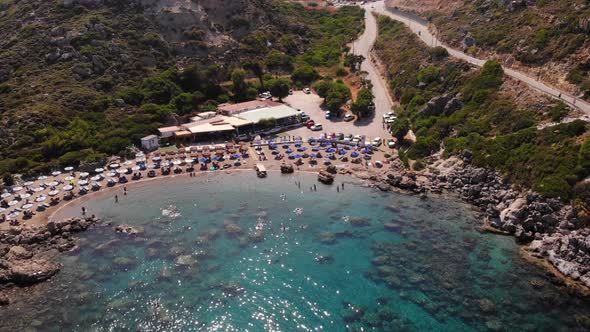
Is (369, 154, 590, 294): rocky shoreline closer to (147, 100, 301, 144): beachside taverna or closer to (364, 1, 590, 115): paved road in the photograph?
(364, 1, 590, 115): paved road

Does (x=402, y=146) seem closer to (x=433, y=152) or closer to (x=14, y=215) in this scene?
(x=433, y=152)

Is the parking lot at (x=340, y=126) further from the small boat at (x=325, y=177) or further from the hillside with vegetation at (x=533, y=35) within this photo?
the hillside with vegetation at (x=533, y=35)

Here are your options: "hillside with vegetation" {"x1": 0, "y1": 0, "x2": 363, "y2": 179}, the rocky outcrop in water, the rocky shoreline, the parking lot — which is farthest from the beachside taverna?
the rocky shoreline

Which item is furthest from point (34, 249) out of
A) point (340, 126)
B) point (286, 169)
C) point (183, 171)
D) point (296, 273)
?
point (340, 126)

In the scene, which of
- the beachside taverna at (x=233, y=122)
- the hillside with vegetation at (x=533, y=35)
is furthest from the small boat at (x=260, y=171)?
the hillside with vegetation at (x=533, y=35)

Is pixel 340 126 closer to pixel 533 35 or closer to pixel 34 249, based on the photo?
pixel 533 35

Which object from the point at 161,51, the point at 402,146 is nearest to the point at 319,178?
the point at 402,146

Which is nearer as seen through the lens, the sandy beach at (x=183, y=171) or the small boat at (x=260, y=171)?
the sandy beach at (x=183, y=171)
